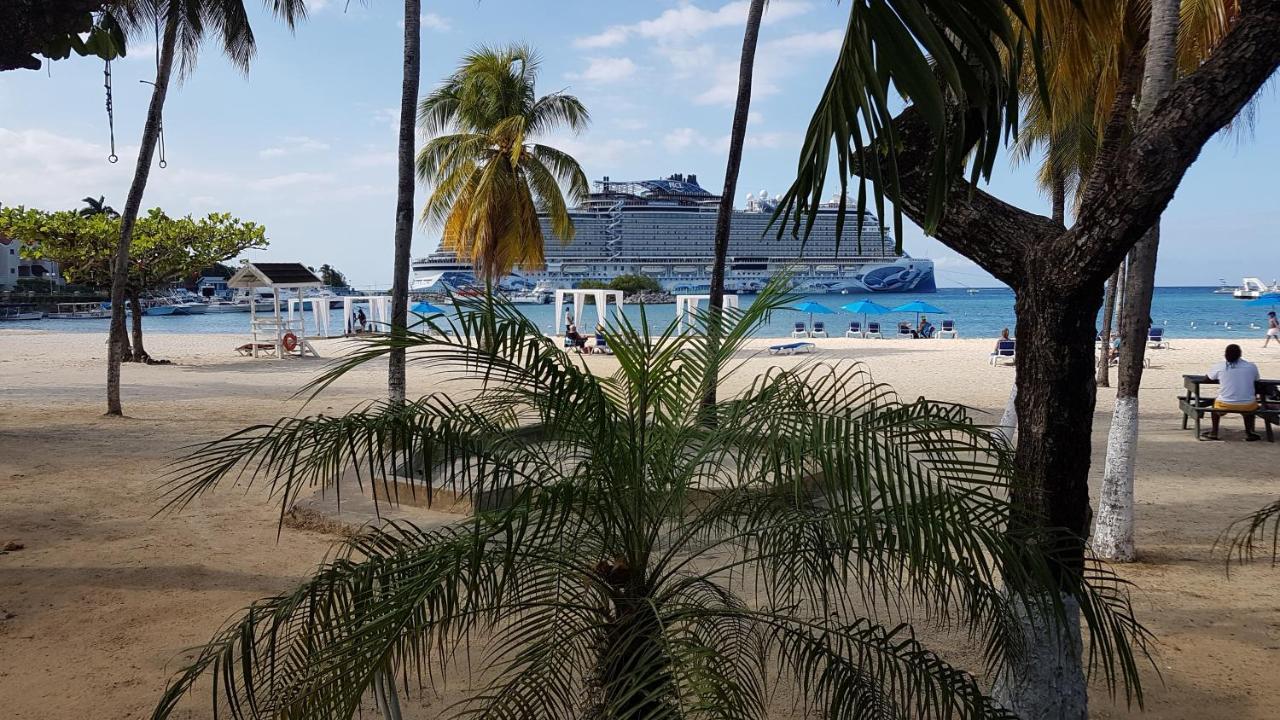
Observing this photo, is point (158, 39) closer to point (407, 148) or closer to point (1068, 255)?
point (407, 148)

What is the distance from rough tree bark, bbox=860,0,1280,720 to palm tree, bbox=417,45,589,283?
15.1 meters

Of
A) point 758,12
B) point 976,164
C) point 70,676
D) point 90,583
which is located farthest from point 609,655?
point 758,12

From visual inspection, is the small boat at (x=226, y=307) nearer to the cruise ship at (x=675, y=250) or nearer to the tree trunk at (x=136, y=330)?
the cruise ship at (x=675, y=250)

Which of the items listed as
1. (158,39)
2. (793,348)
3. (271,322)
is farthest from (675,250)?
(158,39)

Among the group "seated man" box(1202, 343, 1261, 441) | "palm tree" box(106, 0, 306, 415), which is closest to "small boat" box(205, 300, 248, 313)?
"palm tree" box(106, 0, 306, 415)

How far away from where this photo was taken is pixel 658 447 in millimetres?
2891

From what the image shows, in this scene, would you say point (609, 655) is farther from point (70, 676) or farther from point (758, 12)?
point (758, 12)

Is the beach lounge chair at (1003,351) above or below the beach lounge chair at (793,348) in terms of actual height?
above

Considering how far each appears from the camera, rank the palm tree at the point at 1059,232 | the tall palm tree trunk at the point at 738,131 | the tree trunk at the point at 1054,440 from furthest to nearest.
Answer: the tall palm tree trunk at the point at 738,131
the tree trunk at the point at 1054,440
the palm tree at the point at 1059,232

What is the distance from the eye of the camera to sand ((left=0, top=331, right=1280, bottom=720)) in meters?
3.68

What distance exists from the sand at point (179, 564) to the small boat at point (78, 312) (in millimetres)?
53004

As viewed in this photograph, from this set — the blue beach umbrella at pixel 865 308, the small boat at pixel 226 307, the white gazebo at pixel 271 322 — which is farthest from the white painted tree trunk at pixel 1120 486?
the small boat at pixel 226 307

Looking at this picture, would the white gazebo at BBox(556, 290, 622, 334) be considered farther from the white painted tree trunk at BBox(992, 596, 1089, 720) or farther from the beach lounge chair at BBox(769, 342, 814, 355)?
the white painted tree trunk at BBox(992, 596, 1089, 720)

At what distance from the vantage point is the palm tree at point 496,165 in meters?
17.9
